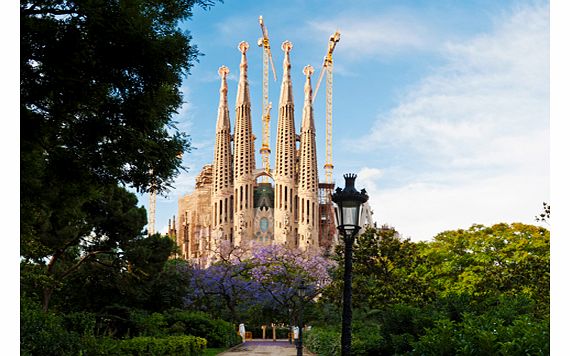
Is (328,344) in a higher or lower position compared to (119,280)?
lower

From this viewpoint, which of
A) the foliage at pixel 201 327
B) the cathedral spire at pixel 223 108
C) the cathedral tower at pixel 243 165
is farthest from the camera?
the cathedral spire at pixel 223 108

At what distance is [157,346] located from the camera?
14.6 metres

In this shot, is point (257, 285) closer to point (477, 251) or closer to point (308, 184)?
point (477, 251)

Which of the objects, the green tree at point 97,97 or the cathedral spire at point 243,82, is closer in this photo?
the green tree at point 97,97

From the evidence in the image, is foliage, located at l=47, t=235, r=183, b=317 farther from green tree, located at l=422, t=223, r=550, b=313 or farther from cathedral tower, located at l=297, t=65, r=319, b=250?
cathedral tower, located at l=297, t=65, r=319, b=250

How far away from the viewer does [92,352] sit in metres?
11.0

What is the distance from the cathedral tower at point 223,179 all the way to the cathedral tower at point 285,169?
5.51 meters

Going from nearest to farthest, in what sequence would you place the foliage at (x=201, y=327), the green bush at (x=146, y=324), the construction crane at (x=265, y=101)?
1. the green bush at (x=146, y=324)
2. the foliage at (x=201, y=327)
3. the construction crane at (x=265, y=101)

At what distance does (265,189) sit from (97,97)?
69.9 m

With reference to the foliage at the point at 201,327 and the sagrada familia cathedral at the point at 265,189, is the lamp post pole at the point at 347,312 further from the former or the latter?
the sagrada familia cathedral at the point at 265,189

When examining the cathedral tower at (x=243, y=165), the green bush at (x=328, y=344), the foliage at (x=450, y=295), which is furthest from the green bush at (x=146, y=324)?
the cathedral tower at (x=243, y=165)

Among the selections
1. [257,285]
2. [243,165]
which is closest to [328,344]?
[257,285]

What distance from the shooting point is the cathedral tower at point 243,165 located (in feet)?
243

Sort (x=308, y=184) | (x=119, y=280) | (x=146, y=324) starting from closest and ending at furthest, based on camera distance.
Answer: (x=146, y=324) < (x=119, y=280) < (x=308, y=184)
